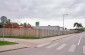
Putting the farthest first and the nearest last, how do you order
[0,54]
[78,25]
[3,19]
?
1. [78,25]
2. [3,19]
3. [0,54]

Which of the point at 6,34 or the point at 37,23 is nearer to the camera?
the point at 37,23

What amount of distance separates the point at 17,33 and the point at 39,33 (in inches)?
201

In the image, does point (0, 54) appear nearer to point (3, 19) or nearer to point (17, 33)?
point (3, 19)

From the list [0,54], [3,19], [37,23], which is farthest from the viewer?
[37,23]

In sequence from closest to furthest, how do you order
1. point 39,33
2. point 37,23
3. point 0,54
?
point 0,54
point 37,23
point 39,33

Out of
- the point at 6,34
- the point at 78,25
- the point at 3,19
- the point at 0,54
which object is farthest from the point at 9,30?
the point at 78,25

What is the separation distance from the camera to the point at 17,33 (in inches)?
1726

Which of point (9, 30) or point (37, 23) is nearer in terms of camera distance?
point (37, 23)

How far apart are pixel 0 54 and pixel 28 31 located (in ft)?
94.8

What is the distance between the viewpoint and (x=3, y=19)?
23.5 metres

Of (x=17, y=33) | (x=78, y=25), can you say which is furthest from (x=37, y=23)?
(x=78, y=25)

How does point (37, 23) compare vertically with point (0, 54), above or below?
above


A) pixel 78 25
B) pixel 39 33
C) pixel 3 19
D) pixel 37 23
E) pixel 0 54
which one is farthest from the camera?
pixel 78 25

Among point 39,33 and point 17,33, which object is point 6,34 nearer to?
point 17,33
